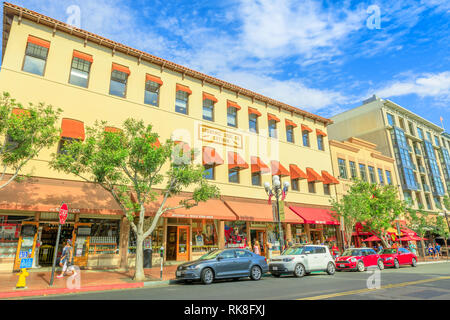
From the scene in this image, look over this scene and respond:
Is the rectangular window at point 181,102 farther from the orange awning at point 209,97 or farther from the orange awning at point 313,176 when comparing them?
the orange awning at point 313,176

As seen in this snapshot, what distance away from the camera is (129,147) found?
14016 mm

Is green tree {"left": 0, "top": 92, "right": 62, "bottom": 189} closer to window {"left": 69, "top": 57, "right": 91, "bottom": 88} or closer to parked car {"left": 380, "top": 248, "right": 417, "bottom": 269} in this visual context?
window {"left": 69, "top": 57, "right": 91, "bottom": 88}

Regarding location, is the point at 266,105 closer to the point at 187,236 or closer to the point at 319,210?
the point at 319,210

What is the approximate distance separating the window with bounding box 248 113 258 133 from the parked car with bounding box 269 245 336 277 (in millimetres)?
12310

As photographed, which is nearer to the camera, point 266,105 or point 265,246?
point 265,246

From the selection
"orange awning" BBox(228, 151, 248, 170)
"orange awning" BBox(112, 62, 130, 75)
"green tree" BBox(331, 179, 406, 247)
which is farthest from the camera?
"green tree" BBox(331, 179, 406, 247)

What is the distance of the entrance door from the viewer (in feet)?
62.4

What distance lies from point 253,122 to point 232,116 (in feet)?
7.38

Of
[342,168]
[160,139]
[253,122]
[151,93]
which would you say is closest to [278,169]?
[253,122]

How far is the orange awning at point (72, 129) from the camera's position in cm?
1547

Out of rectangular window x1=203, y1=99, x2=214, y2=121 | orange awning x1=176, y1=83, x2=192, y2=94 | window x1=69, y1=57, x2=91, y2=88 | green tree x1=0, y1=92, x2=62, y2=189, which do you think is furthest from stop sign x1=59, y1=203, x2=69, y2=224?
rectangular window x1=203, y1=99, x2=214, y2=121

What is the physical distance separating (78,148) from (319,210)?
20.5 meters

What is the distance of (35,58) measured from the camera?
16.9 m
